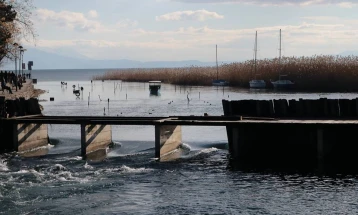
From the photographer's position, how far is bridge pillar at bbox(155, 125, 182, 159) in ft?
99.7

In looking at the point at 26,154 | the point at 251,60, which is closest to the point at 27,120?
the point at 26,154

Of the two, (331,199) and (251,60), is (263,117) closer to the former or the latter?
(331,199)

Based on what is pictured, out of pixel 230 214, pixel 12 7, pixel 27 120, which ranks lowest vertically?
pixel 230 214

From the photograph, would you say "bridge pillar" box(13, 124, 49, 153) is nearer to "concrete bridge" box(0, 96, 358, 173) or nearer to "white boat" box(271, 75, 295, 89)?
"concrete bridge" box(0, 96, 358, 173)

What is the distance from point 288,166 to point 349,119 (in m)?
4.63

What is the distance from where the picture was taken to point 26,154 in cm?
3319

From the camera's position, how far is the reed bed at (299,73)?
8925 cm

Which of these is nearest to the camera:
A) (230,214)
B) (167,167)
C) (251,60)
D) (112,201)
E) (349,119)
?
(230,214)

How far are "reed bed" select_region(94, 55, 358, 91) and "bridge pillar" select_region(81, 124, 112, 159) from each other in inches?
2346

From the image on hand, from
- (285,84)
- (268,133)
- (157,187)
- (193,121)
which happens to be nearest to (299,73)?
(285,84)

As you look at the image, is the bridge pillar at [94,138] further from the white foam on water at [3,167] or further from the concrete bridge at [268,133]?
the white foam on water at [3,167]

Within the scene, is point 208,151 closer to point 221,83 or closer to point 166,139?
point 166,139

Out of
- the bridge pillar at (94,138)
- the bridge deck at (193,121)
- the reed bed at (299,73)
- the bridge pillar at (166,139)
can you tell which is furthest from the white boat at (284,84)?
Answer: the bridge deck at (193,121)

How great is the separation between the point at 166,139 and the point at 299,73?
74002 millimetres
